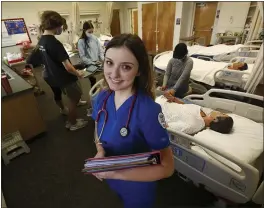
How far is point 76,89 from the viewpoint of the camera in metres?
1.96

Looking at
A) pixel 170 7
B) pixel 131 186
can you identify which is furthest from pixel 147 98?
pixel 170 7

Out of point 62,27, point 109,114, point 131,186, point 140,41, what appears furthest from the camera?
point 62,27

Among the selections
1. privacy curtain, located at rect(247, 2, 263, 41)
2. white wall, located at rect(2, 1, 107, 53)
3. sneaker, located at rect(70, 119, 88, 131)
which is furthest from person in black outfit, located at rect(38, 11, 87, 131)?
white wall, located at rect(2, 1, 107, 53)

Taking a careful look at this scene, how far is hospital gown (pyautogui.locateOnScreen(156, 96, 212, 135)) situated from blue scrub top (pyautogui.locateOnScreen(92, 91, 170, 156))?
2.20ft

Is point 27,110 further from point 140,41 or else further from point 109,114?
point 140,41

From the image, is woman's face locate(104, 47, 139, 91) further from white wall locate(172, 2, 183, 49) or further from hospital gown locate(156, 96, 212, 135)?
white wall locate(172, 2, 183, 49)

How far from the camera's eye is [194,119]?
53.9 inches

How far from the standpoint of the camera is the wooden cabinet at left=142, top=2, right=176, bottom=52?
4.42 m

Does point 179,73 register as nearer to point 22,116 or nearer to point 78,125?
point 78,125

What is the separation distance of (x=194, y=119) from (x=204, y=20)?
413 cm

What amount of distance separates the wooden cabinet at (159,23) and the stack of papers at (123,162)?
162 inches

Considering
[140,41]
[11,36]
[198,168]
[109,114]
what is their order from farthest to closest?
[11,36] < [198,168] < [109,114] < [140,41]

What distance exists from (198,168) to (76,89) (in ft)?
5.04

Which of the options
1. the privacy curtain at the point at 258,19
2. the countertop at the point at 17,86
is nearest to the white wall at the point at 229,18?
the privacy curtain at the point at 258,19
